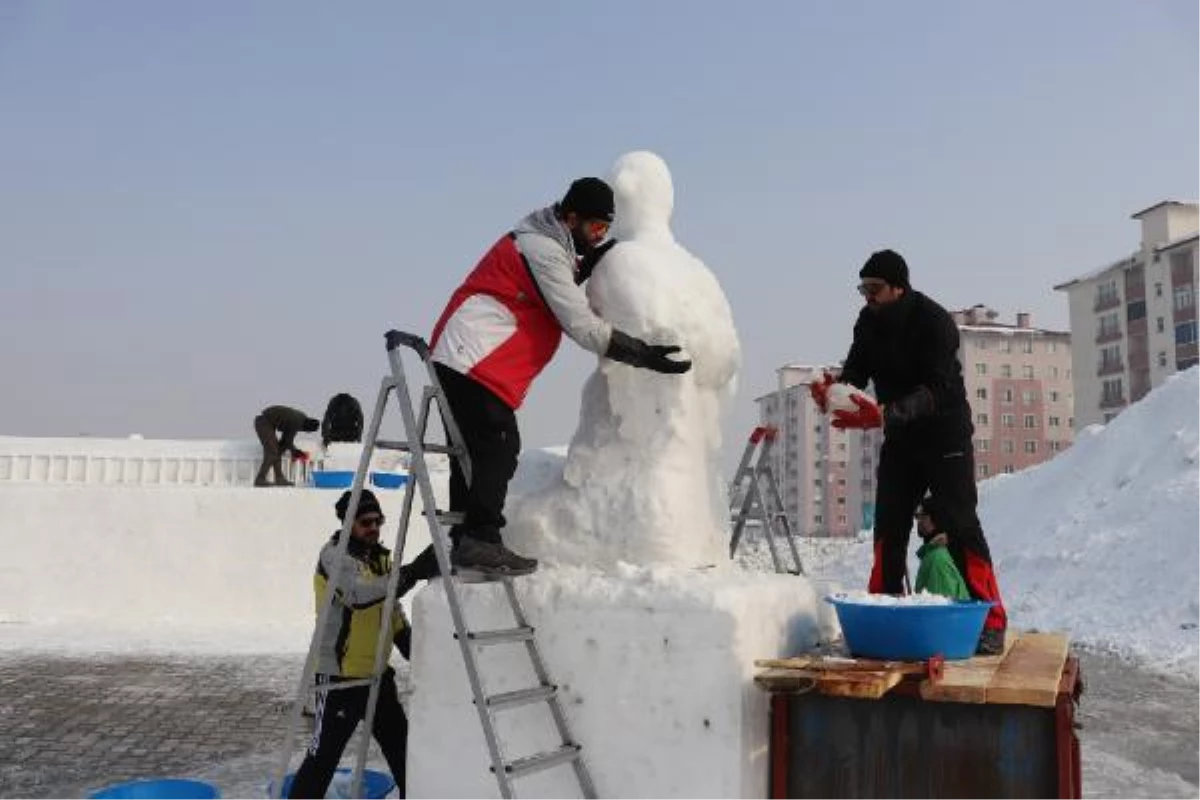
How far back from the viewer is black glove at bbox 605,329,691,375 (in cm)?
318

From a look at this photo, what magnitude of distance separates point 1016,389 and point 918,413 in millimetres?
67753

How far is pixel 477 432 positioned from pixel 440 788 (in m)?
1.15

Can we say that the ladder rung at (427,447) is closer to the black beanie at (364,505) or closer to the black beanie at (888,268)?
the black beanie at (364,505)

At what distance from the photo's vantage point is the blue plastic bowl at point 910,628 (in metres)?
3.06

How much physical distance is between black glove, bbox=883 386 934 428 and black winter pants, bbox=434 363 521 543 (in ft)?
4.64

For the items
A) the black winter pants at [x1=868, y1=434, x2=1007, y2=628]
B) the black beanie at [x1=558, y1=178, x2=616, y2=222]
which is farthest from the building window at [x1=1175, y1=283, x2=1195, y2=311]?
the black beanie at [x1=558, y1=178, x2=616, y2=222]

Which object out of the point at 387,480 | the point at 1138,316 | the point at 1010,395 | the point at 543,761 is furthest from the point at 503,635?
the point at 1010,395

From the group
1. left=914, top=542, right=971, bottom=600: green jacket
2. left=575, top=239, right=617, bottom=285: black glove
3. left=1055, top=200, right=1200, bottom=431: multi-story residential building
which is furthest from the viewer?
left=1055, top=200, right=1200, bottom=431: multi-story residential building

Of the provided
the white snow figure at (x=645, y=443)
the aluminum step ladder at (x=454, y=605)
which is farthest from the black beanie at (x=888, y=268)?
the aluminum step ladder at (x=454, y=605)

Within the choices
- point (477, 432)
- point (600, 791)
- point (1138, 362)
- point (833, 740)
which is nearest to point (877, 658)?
point (833, 740)

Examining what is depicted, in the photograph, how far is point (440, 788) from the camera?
323cm

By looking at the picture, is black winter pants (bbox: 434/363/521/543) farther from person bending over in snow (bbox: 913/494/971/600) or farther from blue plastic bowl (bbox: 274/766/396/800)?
person bending over in snow (bbox: 913/494/971/600)

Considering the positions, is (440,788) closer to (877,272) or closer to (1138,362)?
(877,272)

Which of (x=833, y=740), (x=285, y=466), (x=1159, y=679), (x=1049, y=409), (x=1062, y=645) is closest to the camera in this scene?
(x=833, y=740)
